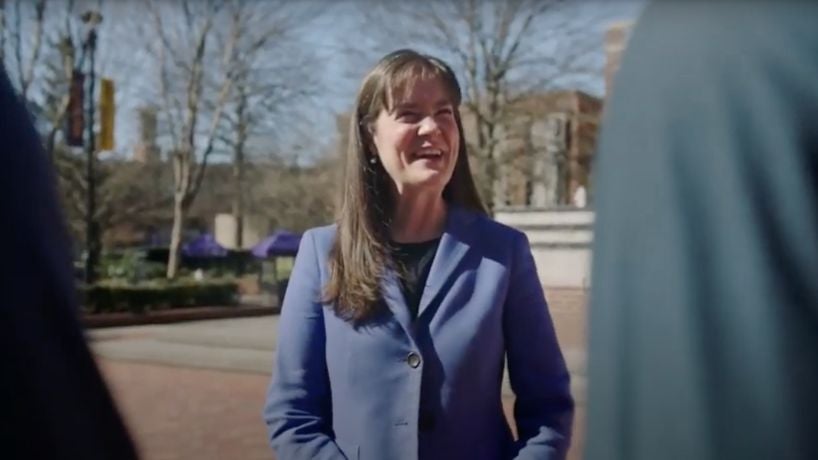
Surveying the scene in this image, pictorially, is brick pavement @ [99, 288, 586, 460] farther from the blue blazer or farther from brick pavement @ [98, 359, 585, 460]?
the blue blazer

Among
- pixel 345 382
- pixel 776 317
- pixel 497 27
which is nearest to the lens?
pixel 776 317

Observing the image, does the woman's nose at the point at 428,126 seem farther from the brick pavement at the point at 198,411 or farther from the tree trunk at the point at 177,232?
the tree trunk at the point at 177,232

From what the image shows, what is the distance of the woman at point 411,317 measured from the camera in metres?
1.72

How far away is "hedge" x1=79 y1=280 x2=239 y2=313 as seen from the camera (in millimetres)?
20984

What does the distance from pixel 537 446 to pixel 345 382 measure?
34 centimetres

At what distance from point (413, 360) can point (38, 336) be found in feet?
3.65

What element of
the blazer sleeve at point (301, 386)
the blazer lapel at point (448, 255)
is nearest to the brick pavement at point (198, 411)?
the blazer sleeve at point (301, 386)

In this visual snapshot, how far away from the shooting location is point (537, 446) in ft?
5.78

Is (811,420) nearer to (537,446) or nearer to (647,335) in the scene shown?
(647,335)

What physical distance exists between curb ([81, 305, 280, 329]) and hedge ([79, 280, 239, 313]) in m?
0.22

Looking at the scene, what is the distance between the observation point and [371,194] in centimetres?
191

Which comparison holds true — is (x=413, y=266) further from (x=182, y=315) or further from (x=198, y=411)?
(x=182, y=315)

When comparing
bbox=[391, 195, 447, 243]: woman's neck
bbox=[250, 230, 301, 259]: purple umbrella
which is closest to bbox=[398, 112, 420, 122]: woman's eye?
bbox=[391, 195, 447, 243]: woman's neck

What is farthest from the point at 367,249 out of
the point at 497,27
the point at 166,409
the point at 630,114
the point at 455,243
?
the point at 497,27
